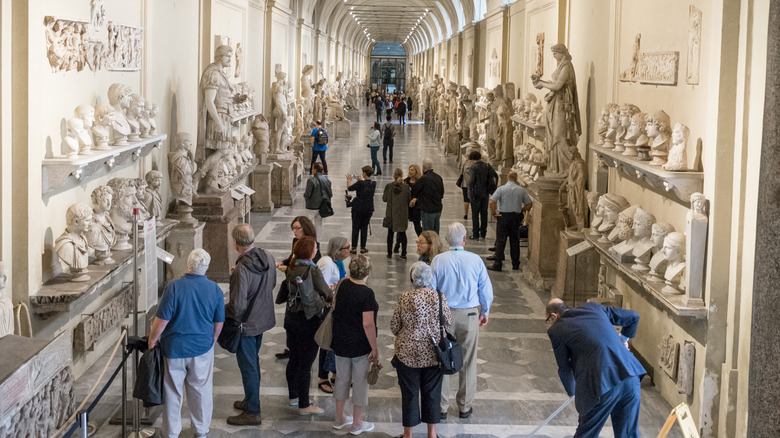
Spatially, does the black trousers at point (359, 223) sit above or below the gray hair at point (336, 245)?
below

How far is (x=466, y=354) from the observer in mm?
7445

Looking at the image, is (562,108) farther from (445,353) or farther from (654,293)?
(445,353)

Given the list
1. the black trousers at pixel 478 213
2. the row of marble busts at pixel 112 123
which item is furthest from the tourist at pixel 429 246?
the black trousers at pixel 478 213

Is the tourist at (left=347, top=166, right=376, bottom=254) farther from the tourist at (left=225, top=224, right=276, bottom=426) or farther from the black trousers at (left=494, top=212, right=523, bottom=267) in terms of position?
the tourist at (left=225, top=224, right=276, bottom=426)

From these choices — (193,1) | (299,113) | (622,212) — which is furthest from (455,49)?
(622,212)

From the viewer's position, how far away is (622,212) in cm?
926

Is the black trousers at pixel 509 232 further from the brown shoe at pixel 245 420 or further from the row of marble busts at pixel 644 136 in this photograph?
the brown shoe at pixel 245 420

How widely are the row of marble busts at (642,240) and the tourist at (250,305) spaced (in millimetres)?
3364

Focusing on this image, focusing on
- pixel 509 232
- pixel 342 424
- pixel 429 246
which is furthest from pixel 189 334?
pixel 509 232

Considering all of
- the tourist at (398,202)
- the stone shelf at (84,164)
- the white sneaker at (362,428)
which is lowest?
the white sneaker at (362,428)

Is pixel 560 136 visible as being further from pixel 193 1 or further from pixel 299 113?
pixel 299 113

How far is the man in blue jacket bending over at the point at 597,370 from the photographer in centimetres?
591

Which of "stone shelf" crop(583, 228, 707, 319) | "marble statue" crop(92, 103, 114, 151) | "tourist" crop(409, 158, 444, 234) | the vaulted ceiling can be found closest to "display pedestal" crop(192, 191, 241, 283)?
"tourist" crop(409, 158, 444, 234)

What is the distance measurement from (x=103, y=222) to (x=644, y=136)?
522cm
